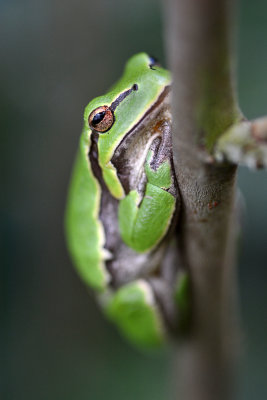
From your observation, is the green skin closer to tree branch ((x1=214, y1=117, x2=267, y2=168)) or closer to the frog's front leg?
the frog's front leg

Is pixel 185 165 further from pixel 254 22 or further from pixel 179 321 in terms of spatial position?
pixel 254 22

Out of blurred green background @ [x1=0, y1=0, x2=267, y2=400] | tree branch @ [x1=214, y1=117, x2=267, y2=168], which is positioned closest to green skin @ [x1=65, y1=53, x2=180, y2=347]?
tree branch @ [x1=214, y1=117, x2=267, y2=168]

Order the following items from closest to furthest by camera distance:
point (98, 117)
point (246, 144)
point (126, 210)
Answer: point (246, 144) → point (98, 117) → point (126, 210)

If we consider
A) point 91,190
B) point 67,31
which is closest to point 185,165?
point 91,190

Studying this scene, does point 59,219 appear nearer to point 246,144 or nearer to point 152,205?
point 152,205

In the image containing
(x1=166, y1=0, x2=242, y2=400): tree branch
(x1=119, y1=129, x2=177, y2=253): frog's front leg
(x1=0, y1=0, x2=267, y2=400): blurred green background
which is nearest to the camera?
(x1=166, y1=0, x2=242, y2=400): tree branch

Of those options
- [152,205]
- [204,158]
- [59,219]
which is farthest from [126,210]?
[59,219]

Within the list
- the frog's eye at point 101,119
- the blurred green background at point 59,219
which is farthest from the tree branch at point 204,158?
the blurred green background at point 59,219
